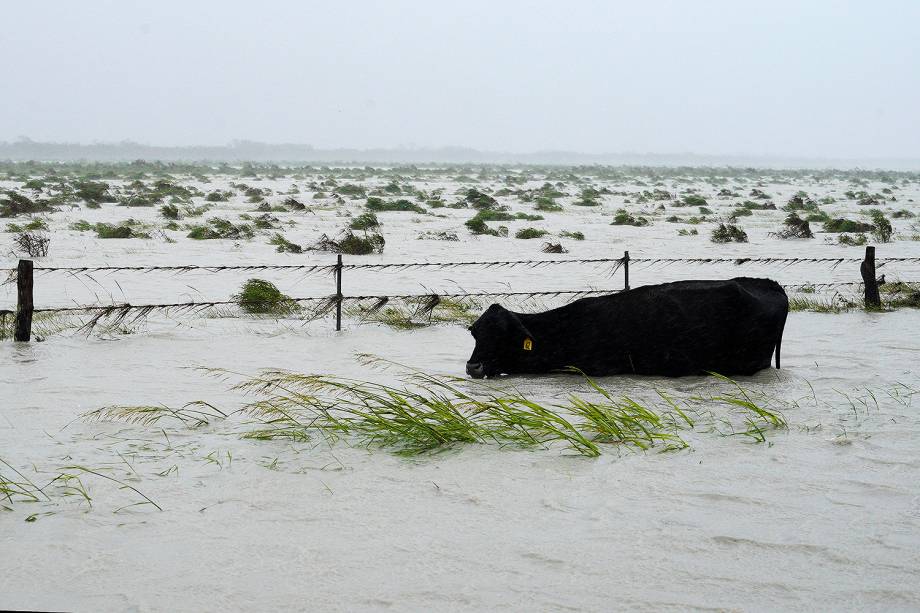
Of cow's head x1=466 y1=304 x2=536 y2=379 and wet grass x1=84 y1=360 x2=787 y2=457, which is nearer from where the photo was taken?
wet grass x1=84 y1=360 x2=787 y2=457

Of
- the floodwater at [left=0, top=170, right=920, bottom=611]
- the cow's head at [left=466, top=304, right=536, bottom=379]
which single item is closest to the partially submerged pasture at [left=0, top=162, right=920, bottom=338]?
the cow's head at [left=466, top=304, right=536, bottom=379]

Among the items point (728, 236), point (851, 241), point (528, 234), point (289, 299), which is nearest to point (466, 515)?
point (289, 299)

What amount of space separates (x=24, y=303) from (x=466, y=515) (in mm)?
6257

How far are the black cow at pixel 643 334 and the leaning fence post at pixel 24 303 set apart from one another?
463 cm

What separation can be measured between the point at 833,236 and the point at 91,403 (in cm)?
2056

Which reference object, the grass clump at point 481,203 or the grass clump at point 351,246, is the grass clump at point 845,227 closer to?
the grass clump at point 481,203

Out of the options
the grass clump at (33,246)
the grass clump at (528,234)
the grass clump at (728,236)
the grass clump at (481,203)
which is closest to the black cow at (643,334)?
the grass clump at (33,246)

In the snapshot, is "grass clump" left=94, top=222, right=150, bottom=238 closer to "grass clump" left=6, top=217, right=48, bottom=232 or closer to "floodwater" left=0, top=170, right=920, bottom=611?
"grass clump" left=6, top=217, right=48, bottom=232

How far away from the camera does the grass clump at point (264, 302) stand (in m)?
11.0

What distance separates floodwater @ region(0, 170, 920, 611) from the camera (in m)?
3.64

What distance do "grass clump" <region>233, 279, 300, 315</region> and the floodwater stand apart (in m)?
3.37

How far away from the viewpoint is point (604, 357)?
7.48m

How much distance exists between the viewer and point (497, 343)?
7.36 metres

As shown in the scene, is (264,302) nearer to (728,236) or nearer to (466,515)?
(466,515)
